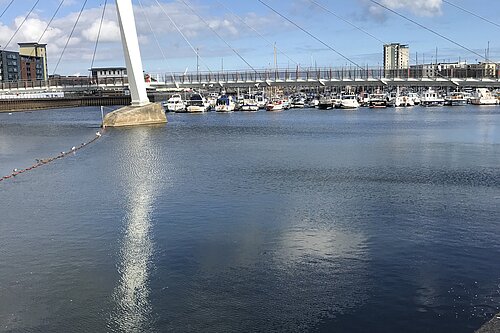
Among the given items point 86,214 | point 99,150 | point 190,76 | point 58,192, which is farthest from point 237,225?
point 190,76

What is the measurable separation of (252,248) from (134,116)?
33.1m

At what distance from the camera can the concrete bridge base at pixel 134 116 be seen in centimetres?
4109

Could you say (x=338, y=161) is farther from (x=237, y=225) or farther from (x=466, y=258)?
(x=466, y=258)

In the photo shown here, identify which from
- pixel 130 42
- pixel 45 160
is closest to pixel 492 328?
pixel 45 160

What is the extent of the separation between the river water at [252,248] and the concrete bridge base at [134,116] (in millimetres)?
20688

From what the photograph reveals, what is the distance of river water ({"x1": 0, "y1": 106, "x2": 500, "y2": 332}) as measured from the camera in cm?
723

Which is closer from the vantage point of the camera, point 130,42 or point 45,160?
point 45,160

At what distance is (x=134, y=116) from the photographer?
41.7 meters

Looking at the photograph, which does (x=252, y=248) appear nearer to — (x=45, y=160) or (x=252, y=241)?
(x=252, y=241)

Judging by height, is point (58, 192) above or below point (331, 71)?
below

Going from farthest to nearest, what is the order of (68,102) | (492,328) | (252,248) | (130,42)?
(68,102), (130,42), (252,248), (492,328)

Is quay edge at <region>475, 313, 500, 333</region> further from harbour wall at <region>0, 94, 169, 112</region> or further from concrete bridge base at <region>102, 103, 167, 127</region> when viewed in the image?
harbour wall at <region>0, 94, 169, 112</region>

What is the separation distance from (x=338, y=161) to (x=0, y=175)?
12015mm

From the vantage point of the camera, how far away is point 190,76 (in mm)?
78438
